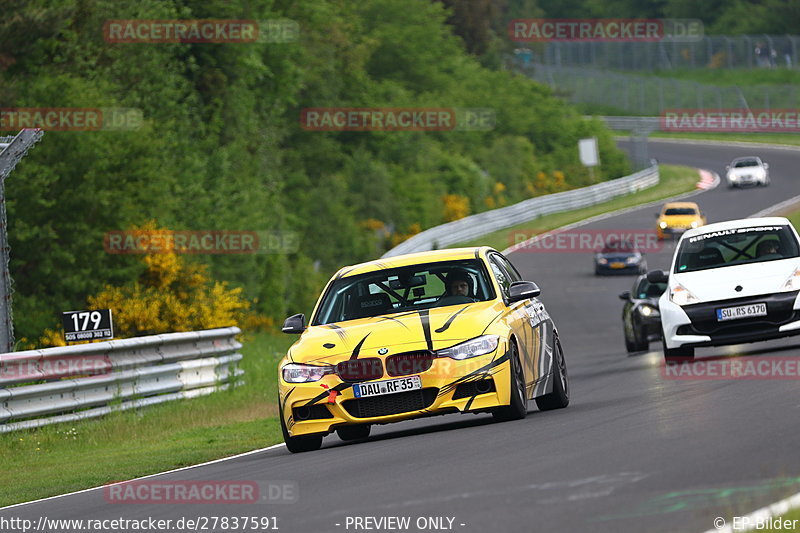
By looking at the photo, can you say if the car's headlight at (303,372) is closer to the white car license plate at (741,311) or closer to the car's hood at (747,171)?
the white car license plate at (741,311)

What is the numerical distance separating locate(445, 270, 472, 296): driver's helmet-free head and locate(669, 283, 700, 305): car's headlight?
4881mm

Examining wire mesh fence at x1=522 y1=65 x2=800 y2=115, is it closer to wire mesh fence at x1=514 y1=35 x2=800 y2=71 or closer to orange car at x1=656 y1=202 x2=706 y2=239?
wire mesh fence at x1=514 y1=35 x2=800 y2=71

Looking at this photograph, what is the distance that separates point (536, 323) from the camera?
14391mm

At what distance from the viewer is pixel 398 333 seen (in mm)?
12836

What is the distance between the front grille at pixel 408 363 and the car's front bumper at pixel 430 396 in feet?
0.18

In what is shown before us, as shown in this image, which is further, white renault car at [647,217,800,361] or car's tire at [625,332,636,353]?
car's tire at [625,332,636,353]

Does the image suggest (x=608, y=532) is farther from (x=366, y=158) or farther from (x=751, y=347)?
(x=366, y=158)

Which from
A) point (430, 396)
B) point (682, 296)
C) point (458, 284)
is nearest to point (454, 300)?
point (458, 284)

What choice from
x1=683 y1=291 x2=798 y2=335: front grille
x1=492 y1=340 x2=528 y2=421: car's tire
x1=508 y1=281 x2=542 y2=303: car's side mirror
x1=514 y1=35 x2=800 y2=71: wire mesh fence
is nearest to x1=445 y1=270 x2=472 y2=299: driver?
x1=508 y1=281 x2=542 y2=303: car's side mirror

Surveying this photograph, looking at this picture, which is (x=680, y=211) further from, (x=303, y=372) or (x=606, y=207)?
(x=303, y=372)

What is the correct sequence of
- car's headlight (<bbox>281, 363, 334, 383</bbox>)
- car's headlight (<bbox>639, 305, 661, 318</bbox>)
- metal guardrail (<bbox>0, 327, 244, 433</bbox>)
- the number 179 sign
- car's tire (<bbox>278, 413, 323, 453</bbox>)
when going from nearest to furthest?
car's headlight (<bbox>281, 363, 334, 383</bbox>)
car's tire (<bbox>278, 413, 323, 453</bbox>)
metal guardrail (<bbox>0, 327, 244, 433</bbox>)
the number 179 sign
car's headlight (<bbox>639, 305, 661, 318</bbox>)

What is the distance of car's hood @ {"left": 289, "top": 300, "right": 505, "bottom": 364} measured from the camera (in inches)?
500

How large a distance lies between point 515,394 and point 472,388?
0.43 m

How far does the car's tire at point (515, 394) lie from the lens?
12.9 metres
